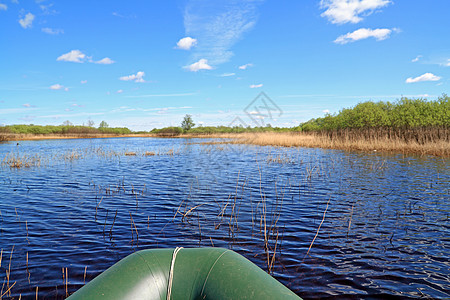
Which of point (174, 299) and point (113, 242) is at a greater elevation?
point (174, 299)

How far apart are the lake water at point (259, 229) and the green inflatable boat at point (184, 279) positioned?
1.44 meters

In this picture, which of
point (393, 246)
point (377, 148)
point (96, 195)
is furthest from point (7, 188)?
point (377, 148)

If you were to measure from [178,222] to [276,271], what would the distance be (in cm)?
250

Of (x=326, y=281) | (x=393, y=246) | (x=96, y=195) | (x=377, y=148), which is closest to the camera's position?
(x=326, y=281)

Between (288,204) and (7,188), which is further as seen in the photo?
(7,188)

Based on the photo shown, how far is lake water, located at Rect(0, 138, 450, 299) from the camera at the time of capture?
337 cm

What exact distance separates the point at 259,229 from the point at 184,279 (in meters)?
3.21

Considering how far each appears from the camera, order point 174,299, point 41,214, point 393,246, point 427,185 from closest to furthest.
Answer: point 174,299, point 393,246, point 41,214, point 427,185

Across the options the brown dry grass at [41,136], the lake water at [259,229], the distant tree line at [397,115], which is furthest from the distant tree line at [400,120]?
the brown dry grass at [41,136]

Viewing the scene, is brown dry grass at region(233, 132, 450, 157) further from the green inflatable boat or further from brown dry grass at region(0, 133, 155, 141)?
brown dry grass at region(0, 133, 155, 141)

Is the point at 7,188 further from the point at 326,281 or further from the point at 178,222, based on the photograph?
the point at 326,281

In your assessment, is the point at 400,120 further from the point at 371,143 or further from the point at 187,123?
the point at 187,123

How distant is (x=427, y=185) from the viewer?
28.5ft

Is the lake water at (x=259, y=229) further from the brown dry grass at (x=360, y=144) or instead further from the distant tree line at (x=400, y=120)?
the distant tree line at (x=400, y=120)
